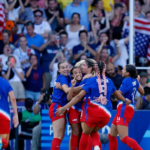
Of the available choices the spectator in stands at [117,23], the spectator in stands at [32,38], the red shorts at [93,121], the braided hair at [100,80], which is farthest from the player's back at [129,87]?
the spectator in stands at [117,23]

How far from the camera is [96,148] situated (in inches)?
234

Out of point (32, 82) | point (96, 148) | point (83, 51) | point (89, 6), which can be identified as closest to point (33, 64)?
point (32, 82)

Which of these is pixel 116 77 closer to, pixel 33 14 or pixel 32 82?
pixel 32 82

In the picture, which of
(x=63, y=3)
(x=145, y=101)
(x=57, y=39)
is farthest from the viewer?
(x=63, y=3)

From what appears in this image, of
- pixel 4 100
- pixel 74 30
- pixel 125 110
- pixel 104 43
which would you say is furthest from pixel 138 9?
pixel 4 100

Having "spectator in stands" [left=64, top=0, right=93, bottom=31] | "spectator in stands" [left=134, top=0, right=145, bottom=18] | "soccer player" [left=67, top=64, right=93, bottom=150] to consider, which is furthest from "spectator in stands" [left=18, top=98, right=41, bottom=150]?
"spectator in stands" [left=134, top=0, right=145, bottom=18]

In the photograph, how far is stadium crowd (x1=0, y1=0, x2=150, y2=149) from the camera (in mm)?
9492

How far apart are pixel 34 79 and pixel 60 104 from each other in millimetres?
3371

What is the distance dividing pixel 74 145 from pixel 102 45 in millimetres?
4654

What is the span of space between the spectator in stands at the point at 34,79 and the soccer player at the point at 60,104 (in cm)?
314

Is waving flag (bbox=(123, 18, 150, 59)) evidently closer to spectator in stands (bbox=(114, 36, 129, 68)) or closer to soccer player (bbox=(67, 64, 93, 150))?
spectator in stands (bbox=(114, 36, 129, 68))

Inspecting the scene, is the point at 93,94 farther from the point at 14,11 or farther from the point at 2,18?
the point at 14,11

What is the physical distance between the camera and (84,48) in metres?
10.1

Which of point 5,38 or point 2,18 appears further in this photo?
point 2,18
